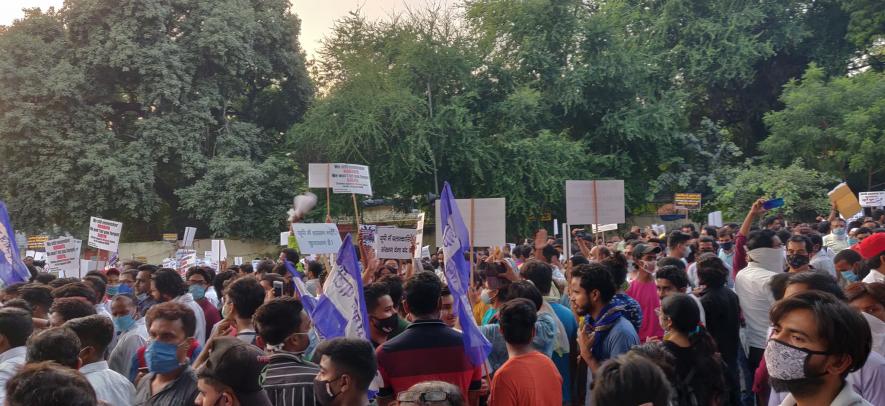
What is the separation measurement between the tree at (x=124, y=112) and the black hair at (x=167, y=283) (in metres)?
24.6

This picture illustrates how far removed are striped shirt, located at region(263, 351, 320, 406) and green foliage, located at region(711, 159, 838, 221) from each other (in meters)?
24.3

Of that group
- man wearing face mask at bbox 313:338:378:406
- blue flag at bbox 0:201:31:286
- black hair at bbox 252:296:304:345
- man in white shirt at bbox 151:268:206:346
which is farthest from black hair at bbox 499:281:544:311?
blue flag at bbox 0:201:31:286

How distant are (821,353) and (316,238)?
23.8 ft

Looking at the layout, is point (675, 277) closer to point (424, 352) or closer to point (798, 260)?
point (798, 260)

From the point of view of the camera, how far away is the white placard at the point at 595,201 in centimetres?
1036

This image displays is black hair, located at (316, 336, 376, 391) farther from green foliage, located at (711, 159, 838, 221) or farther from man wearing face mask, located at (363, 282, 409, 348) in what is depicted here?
green foliage, located at (711, 159, 838, 221)

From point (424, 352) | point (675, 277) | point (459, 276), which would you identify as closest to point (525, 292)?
point (459, 276)

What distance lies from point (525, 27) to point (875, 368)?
92.4ft

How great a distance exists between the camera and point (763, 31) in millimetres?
35344

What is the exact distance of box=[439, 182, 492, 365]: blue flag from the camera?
4.79 metres

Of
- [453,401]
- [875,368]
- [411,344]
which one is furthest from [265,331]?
[875,368]

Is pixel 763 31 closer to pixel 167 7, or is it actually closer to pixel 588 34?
pixel 588 34

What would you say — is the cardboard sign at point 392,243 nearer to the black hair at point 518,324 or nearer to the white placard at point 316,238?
the white placard at point 316,238

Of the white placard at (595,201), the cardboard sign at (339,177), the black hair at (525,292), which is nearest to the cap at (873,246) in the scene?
the black hair at (525,292)
